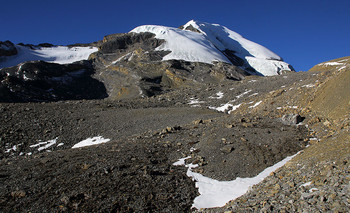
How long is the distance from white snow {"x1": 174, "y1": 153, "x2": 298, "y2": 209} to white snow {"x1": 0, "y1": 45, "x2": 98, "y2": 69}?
108m

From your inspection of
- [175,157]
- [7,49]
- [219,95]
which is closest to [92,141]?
[175,157]

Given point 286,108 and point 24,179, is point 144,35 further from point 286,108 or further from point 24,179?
point 24,179

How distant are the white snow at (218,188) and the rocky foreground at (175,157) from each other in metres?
0.34

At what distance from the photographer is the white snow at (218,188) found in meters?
9.48

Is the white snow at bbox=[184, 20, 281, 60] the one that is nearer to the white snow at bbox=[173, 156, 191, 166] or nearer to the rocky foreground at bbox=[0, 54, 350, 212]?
the rocky foreground at bbox=[0, 54, 350, 212]

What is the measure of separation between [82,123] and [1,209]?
15795 mm

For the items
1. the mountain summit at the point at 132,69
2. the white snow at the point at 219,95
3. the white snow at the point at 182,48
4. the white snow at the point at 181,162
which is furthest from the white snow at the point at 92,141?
the white snow at the point at 182,48

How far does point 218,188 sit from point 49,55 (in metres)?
123

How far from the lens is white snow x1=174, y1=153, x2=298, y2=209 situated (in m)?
9.48

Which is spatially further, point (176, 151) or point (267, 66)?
point (267, 66)

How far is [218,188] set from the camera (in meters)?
10.5

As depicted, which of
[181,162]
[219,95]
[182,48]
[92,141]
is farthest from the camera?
[182,48]

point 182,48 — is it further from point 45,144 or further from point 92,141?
point 45,144

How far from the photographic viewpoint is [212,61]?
2990 inches
